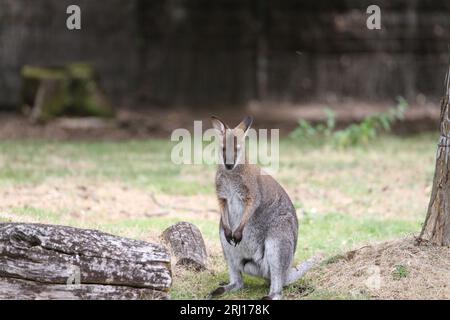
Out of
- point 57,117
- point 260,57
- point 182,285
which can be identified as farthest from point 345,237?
point 260,57

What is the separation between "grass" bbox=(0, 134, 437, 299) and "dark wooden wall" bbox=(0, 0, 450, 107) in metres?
3.96

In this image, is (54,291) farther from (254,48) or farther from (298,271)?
(254,48)

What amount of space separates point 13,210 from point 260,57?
439 inches

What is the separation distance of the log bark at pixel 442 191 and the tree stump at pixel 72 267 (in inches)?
100

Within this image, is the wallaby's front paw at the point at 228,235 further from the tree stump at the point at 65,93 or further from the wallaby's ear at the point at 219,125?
the tree stump at the point at 65,93

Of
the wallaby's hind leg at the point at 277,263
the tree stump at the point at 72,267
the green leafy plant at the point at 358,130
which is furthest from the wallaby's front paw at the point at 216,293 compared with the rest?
the green leafy plant at the point at 358,130

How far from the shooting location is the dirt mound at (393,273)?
23.1 ft

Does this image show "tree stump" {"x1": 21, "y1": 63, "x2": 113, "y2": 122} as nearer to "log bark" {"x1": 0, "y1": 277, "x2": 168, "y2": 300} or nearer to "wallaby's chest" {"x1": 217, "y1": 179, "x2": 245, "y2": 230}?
"wallaby's chest" {"x1": 217, "y1": 179, "x2": 245, "y2": 230}

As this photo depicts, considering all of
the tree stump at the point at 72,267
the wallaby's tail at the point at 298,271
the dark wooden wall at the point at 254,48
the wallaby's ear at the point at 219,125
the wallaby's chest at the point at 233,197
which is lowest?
the wallaby's tail at the point at 298,271

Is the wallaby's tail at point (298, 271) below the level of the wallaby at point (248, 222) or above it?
below

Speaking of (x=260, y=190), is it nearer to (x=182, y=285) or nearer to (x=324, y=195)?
(x=182, y=285)

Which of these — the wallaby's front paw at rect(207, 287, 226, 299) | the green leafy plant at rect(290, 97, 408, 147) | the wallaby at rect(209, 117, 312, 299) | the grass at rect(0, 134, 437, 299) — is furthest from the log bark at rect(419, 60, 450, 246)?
the green leafy plant at rect(290, 97, 408, 147)

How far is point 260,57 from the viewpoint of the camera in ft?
64.7

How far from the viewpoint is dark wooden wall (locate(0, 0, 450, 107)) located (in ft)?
63.8
